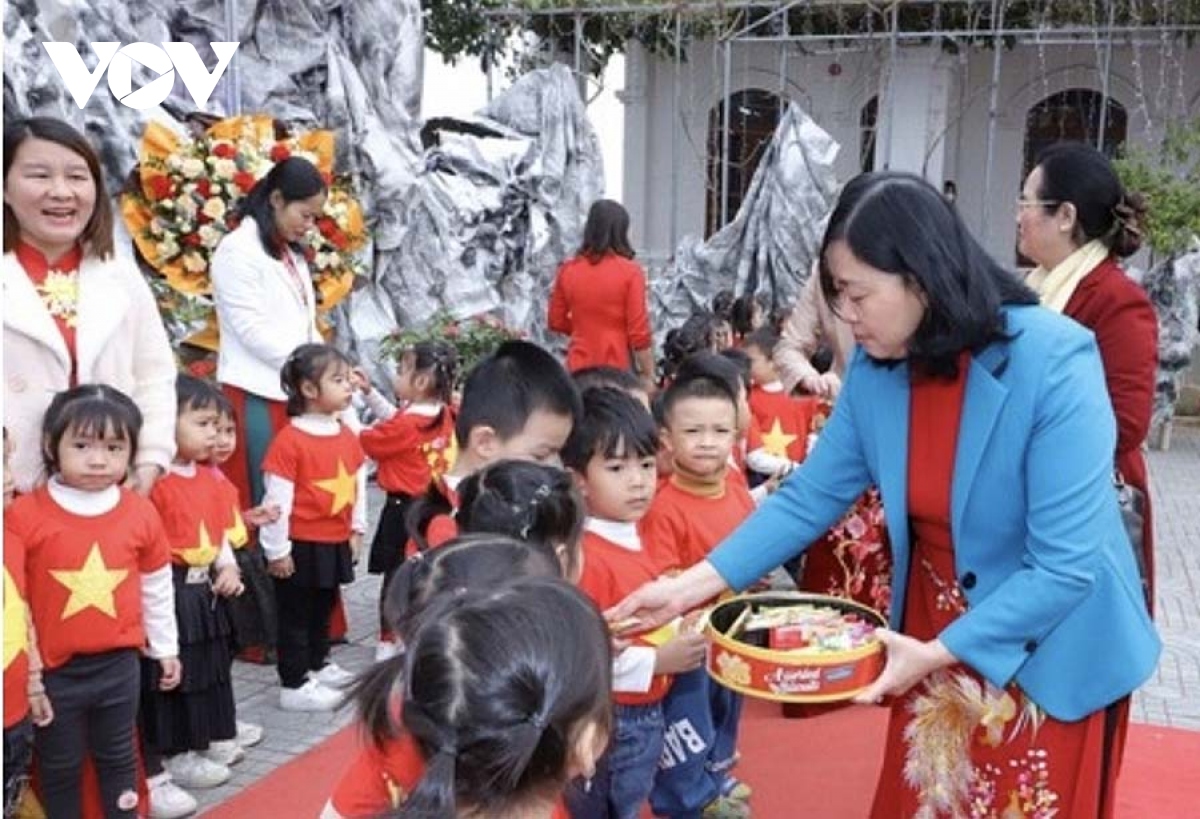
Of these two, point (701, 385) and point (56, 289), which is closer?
point (56, 289)

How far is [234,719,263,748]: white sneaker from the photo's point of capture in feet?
12.2

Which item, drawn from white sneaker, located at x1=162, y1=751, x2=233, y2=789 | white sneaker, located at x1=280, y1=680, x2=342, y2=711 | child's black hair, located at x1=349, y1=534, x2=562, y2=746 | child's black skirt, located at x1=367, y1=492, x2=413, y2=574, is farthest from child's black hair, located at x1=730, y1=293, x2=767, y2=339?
child's black hair, located at x1=349, y1=534, x2=562, y2=746

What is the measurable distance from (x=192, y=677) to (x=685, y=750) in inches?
51.6

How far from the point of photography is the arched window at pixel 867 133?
14.2 metres

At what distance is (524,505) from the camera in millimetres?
2111

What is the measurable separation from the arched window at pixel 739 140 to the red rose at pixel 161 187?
34.3 ft

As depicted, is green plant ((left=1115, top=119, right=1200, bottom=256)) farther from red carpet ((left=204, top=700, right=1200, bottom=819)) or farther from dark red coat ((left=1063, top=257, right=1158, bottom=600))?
dark red coat ((left=1063, top=257, right=1158, bottom=600))

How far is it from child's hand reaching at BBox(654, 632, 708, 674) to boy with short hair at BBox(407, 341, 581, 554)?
1.42 ft

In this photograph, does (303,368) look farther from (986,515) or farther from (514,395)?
(986,515)

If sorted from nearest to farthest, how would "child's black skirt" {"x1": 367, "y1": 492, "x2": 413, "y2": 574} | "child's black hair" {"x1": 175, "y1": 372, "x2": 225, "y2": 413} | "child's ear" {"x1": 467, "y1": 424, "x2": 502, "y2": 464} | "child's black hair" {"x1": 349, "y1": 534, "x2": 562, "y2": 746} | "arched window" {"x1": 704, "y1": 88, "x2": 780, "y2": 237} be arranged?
"child's black hair" {"x1": 349, "y1": 534, "x2": 562, "y2": 746}, "child's ear" {"x1": 467, "y1": 424, "x2": 502, "y2": 464}, "child's black hair" {"x1": 175, "y1": 372, "x2": 225, "y2": 413}, "child's black skirt" {"x1": 367, "y1": 492, "x2": 413, "y2": 574}, "arched window" {"x1": 704, "y1": 88, "x2": 780, "y2": 237}

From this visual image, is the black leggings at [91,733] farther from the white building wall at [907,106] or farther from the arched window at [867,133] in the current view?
the arched window at [867,133]

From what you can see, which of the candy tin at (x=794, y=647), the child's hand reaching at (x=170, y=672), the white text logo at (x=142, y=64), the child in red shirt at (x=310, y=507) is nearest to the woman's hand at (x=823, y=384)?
the child in red shirt at (x=310, y=507)

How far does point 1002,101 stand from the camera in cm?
1412

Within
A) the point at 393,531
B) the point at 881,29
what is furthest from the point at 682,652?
the point at 881,29
